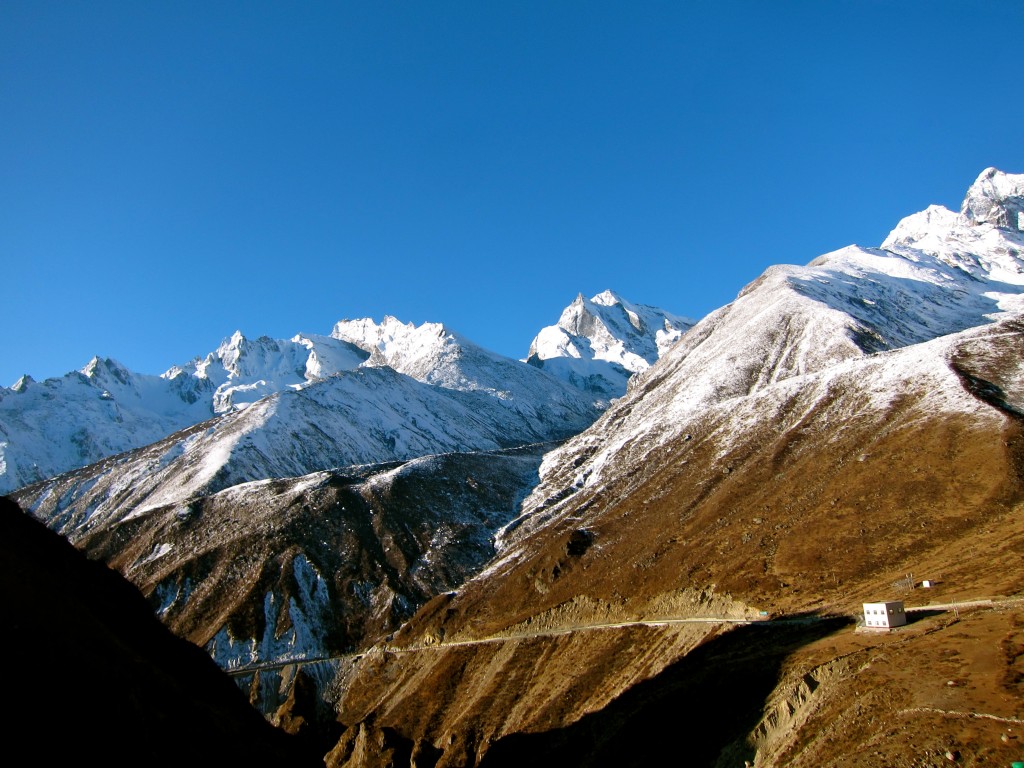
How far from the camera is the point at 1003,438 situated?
97.8 meters

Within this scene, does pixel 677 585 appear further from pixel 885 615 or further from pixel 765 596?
pixel 885 615

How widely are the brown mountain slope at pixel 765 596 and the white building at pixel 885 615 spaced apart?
1.96 m

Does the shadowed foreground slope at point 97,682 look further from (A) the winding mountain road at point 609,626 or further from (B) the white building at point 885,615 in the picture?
(A) the winding mountain road at point 609,626

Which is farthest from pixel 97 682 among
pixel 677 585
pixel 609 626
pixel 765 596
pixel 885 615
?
pixel 677 585

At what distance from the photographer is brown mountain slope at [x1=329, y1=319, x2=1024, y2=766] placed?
45.1 m

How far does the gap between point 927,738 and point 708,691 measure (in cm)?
2572

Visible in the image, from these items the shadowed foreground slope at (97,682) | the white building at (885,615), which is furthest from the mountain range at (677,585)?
the shadowed foreground slope at (97,682)

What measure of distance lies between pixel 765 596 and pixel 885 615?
2755 cm

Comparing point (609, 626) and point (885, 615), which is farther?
point (609, 626)

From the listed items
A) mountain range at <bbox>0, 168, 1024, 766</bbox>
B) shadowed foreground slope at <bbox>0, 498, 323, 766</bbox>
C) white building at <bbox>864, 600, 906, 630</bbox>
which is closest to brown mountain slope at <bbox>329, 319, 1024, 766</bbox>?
mountain range at <bbox>0, 168, 1024, 766</bbox>

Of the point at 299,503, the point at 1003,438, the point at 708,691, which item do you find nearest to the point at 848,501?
the point at 1003,438

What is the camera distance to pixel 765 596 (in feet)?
272

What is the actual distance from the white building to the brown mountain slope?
196cm

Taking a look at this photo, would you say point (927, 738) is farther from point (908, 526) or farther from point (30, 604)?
point (908, 526)
